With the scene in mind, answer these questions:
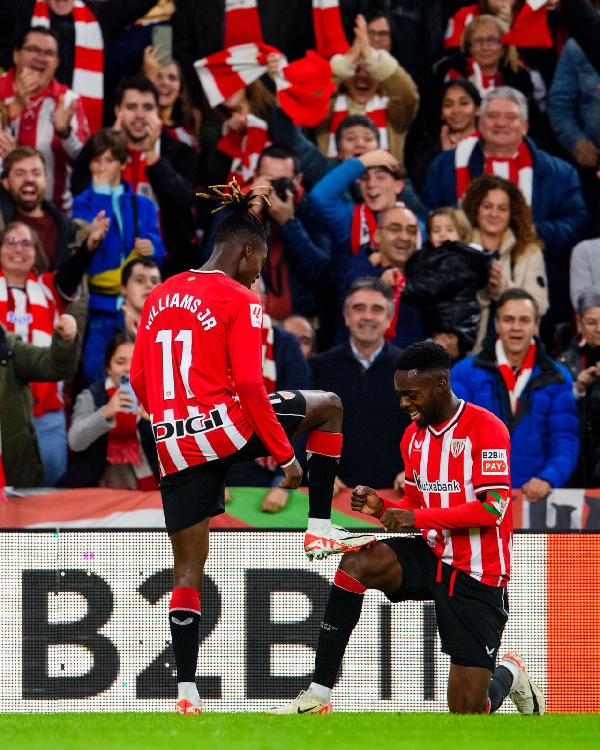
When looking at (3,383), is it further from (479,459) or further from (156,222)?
(479,459)

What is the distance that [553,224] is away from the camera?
330 inches

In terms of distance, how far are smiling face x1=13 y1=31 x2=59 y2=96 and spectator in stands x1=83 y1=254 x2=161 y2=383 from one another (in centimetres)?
171

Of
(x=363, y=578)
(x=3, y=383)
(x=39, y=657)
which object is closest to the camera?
(x=363, y=578)

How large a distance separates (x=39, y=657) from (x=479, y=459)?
256 cm

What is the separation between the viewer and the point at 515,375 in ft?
23.9

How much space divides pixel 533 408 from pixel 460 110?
8.92ft

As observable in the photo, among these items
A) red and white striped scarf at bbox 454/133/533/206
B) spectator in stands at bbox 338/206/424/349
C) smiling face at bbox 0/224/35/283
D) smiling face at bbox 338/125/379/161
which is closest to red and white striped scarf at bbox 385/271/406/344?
spectator in stands at bbox 338/206/424/349

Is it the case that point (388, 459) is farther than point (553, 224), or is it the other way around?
point (553, 224)

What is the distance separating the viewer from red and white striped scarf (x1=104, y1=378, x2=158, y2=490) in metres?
7.17

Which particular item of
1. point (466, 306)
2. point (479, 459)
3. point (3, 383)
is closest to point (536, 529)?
point (479, 459)

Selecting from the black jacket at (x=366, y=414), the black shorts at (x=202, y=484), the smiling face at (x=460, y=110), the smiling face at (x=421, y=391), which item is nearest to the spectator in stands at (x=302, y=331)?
the black jacket at (x=366, y=414)

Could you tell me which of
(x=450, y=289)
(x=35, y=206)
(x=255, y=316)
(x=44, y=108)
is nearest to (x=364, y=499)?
(x=255, y=316)

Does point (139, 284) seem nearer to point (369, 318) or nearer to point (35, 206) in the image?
point (35, 206)

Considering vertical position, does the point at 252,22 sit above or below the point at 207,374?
above
